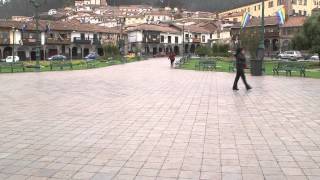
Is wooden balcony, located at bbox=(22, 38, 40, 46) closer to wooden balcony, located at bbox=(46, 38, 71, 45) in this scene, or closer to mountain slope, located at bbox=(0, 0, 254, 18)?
wooden balcony, located at bbox=(46, 38, 71, 45)

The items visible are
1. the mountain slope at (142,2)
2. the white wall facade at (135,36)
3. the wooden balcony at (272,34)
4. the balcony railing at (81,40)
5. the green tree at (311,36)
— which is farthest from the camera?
the mountain slope at (142,2)

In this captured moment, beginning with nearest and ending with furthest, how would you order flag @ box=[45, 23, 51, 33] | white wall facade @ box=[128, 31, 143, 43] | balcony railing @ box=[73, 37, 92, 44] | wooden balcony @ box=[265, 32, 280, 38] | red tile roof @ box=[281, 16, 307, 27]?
1. flag @ box=[45, 23, 51, 33]
2. red tile roof @ box=[281, 16, 307, 27]
3. wooden balcony @ box=[265, 32, 280, 38]
4. balcony railing @ box=[73, 37, 92, 44]
5. white wall facade @ box=[128, 31, 143, 43]

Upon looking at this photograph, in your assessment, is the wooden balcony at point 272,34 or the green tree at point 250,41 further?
the wooden balcony at point 272,34

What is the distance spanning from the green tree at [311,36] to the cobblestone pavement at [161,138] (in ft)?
89.5

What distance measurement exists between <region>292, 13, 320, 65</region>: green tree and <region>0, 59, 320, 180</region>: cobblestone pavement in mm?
27290

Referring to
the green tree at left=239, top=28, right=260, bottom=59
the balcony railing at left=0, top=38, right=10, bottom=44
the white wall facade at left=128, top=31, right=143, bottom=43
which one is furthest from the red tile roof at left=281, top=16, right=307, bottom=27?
the balcony railing at left=0, top=38, right=10, bottom=44

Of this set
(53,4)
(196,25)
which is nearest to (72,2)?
(53,4)

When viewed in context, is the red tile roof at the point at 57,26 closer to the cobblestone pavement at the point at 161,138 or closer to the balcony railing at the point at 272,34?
the balcony railing at the point at 272,34

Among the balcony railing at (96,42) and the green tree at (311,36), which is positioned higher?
the balcony railing at (96,42)

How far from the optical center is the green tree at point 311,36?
3809 centimetres

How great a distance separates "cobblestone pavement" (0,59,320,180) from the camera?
5539 millimetres

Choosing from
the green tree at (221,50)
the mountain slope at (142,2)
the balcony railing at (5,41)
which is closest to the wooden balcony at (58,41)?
the balcony railing at (5,41)

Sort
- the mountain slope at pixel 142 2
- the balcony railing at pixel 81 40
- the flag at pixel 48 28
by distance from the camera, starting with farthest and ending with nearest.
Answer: the mountain slope at pixel 142 2
the balcony railing at pixel 81 40
the flag at pixel 48 28

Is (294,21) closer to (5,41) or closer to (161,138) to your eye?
(5,41)
